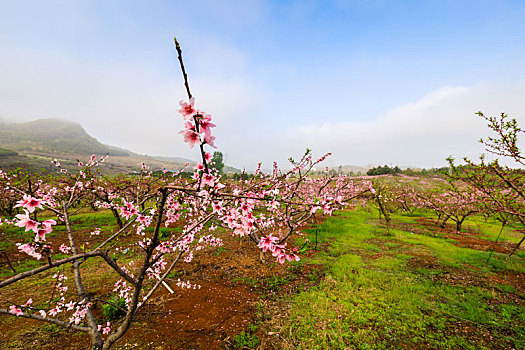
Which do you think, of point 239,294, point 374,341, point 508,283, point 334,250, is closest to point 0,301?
point 239,294

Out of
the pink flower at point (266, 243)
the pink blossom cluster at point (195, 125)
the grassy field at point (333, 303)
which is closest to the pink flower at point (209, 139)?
the pink blossom cluster at point (195, 125)

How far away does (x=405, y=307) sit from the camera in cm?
515

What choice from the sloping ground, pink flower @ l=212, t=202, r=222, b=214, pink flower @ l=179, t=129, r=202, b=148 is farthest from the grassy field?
pink flower @ l=179, t=129, r=202, b=148

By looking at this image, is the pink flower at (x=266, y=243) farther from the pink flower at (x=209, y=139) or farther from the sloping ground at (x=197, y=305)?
the sloping ground at (x=197, y=305)

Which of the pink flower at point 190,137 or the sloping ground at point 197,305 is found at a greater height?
the pink flower at point 190,137

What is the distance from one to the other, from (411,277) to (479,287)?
1844mm

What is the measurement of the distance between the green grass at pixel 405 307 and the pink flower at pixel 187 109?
4.71m

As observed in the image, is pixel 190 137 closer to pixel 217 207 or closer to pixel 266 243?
pixel 217 207

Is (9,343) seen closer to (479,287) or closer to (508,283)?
(479,287)

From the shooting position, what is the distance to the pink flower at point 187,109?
1.88m

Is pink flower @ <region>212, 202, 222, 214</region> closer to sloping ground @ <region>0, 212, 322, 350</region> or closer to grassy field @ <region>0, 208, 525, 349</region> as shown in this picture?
grassy field @ <region>0, 208, 525, 349</region>

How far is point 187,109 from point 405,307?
690cm

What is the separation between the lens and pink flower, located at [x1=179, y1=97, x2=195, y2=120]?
1878 millimetres

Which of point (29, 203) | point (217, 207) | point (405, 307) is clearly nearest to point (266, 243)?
point (217, 207)
